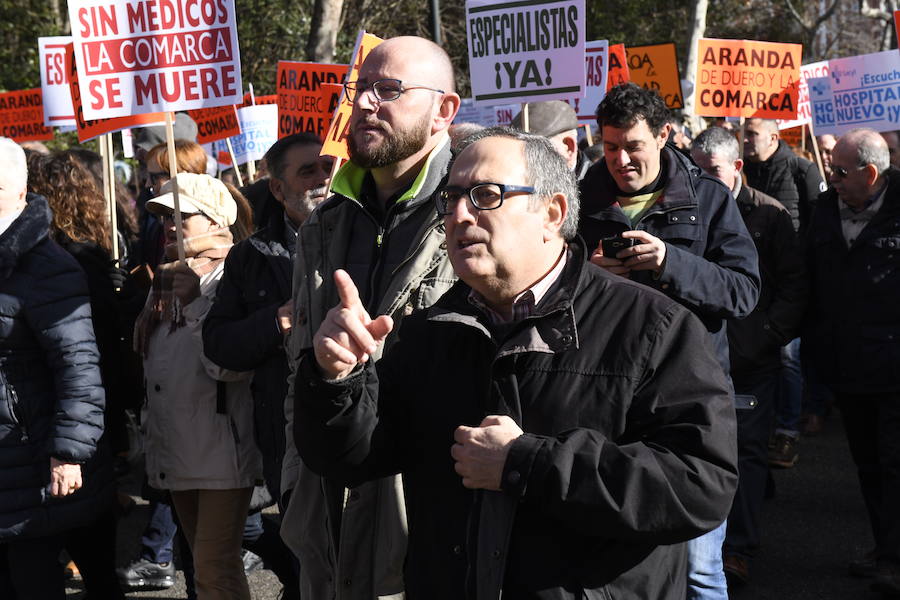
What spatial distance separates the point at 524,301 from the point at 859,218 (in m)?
3.84

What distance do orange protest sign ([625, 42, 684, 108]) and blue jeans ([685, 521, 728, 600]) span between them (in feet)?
20.8

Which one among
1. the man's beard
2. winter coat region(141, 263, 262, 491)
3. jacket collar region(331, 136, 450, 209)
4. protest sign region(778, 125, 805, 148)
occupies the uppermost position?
the man's beard

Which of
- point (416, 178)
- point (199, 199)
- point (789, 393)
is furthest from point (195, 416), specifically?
point (789, 393)

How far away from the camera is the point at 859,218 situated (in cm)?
593

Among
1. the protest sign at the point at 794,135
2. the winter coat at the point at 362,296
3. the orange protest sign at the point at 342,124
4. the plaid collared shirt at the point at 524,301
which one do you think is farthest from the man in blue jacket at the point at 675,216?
the protest sign at the point at 794,135

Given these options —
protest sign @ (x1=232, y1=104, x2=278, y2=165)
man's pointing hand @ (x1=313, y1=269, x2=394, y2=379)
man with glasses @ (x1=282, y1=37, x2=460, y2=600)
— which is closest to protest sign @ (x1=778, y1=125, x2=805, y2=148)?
protest sign @ (x1=232, y1=104, x2=278, y2=165)

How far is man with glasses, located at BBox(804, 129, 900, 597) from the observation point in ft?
18.3

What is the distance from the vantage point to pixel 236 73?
553 centimetres

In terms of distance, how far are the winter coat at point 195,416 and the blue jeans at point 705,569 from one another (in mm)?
1657

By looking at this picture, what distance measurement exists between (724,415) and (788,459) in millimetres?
5791

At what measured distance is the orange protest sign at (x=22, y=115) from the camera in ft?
36.4

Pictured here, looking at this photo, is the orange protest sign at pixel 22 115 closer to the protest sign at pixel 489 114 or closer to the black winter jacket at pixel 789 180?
the protest sign at pixel 489 114

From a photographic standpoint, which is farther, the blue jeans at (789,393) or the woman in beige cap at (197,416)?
the blue jeans at (789,393)

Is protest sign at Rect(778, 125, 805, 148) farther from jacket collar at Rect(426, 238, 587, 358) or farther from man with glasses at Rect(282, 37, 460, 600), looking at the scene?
jacket collar at Rect(426, 238, 587, 358)
